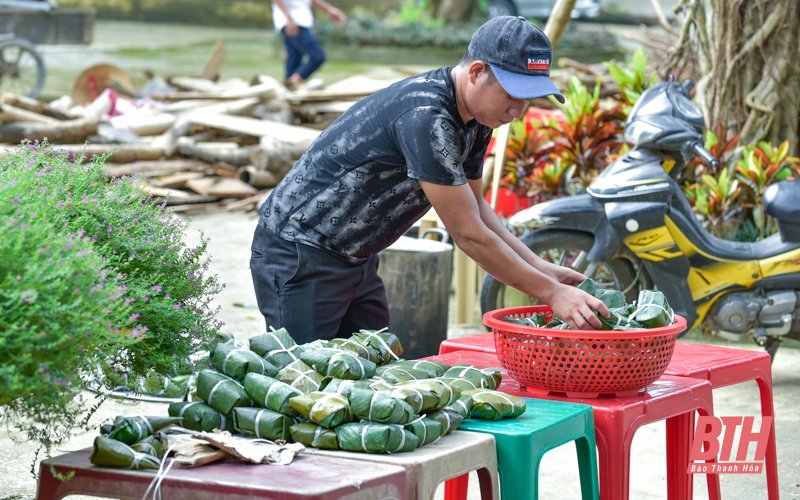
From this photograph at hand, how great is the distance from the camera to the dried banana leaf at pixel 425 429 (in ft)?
9.04

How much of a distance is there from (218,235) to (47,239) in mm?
6862

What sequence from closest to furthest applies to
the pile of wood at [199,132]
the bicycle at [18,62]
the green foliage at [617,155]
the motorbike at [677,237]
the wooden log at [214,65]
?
the motorbike at [677,237] < the green foliage at [617,155] < the pile of wood at [199,132] < the bicycle at [18,62] < the wooden log at [214,65]

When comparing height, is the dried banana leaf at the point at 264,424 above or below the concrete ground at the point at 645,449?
above

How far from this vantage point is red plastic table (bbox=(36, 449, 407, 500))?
2.48 metres

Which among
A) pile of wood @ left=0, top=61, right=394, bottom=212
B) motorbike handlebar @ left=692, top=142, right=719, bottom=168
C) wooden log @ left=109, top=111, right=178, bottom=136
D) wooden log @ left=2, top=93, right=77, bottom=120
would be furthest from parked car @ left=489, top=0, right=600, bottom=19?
motorbike handlebar @ left=692, top=142, right=719, bottom=168

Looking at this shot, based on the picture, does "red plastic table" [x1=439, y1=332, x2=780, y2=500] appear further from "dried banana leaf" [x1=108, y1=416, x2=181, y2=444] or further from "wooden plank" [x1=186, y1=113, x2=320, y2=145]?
"wooden plank" [x1=186, y1=113, x2=320, y2=145]

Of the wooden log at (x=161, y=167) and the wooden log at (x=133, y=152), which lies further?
the wooden log at (x=133, y=152)

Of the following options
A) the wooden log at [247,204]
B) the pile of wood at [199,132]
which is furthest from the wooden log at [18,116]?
the wooden log at [247,204]

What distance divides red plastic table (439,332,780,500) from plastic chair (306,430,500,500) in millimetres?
975

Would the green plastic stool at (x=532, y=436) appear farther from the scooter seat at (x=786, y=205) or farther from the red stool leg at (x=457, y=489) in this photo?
the scooter seat at (x=786, y=205)

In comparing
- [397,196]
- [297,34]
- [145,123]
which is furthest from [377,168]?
[297,34]

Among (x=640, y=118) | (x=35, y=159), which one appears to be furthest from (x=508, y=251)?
(x=640, y=118)

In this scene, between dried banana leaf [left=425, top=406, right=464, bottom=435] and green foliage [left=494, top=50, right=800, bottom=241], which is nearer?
dried banana leaf [left=425, top=406, right=464, bottom=435]

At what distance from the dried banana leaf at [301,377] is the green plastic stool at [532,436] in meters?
0.37
